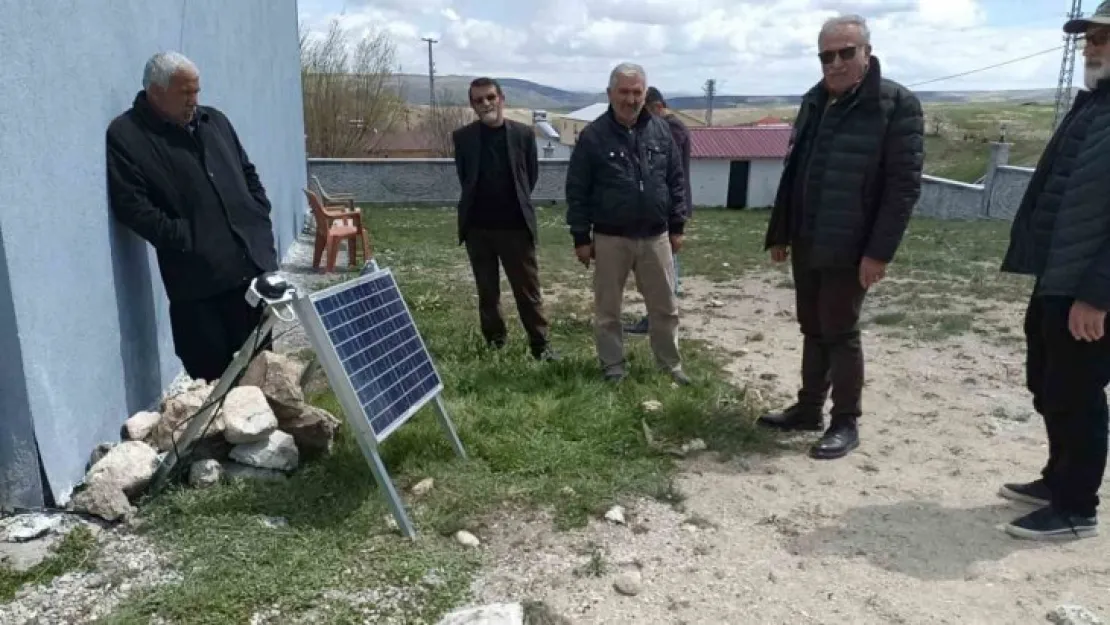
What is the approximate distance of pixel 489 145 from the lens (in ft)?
16.7

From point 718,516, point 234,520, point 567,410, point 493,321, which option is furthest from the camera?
point 493,321

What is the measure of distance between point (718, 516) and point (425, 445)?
4.59ft

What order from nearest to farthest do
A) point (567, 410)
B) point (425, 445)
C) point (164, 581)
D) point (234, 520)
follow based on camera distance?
point (164, 581) → point (234, 520) → point (425, 445) → point (567, 410)

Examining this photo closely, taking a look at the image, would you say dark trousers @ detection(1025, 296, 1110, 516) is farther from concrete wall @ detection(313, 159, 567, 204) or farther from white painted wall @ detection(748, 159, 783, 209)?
white painted wall @ detection(748, 159, 783, 209)

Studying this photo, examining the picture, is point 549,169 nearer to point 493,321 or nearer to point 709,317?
point 709,317

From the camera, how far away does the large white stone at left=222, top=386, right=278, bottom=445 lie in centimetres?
341

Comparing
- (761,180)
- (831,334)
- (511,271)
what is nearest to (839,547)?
(831,334)

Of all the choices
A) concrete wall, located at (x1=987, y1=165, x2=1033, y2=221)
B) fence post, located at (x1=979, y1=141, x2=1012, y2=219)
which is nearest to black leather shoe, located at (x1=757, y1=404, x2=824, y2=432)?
concrete wall, located at (x1=987, y1=165, x2=1033, y2=221)

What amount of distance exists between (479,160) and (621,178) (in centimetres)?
104

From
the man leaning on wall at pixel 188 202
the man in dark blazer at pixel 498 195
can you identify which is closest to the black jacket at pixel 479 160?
the man in dark blazer at pixel 498 195

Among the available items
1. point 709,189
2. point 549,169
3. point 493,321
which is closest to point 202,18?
point 493,321

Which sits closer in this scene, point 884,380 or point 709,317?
point 884,380

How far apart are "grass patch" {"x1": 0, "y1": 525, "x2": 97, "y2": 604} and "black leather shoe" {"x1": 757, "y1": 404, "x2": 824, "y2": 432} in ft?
10.5

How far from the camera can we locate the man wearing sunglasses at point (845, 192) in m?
3.60
